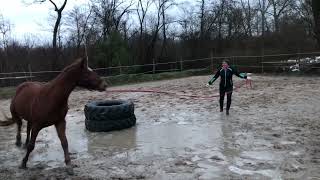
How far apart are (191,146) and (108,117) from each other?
2.33 m

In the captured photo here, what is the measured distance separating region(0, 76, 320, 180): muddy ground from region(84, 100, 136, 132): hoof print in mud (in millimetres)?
230

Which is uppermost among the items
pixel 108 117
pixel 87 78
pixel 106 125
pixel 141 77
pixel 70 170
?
pixel 87 78

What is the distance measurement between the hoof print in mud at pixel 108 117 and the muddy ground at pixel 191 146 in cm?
23

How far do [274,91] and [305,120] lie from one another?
231 inches

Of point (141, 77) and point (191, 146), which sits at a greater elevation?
point (141, 77)

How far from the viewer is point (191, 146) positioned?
7.27 meters

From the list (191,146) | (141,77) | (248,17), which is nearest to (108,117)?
(191,146)

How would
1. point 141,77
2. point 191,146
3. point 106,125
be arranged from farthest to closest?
point 141,77 < point 106,125 < point 191,146

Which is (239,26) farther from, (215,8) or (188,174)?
(188,174)

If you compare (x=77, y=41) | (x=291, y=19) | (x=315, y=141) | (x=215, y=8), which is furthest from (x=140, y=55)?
(x=315, y=141)

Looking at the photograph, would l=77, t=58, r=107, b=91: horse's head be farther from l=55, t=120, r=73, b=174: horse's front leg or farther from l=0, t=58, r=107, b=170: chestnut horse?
l=55, t=120, r=73, b=174: horse's front leg

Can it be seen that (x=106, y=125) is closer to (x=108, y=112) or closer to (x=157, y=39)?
(x=108, y=112)

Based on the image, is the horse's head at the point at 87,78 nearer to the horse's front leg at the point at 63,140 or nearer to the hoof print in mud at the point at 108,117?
the horse's front leg at the point at 63,140

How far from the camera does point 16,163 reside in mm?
6637
